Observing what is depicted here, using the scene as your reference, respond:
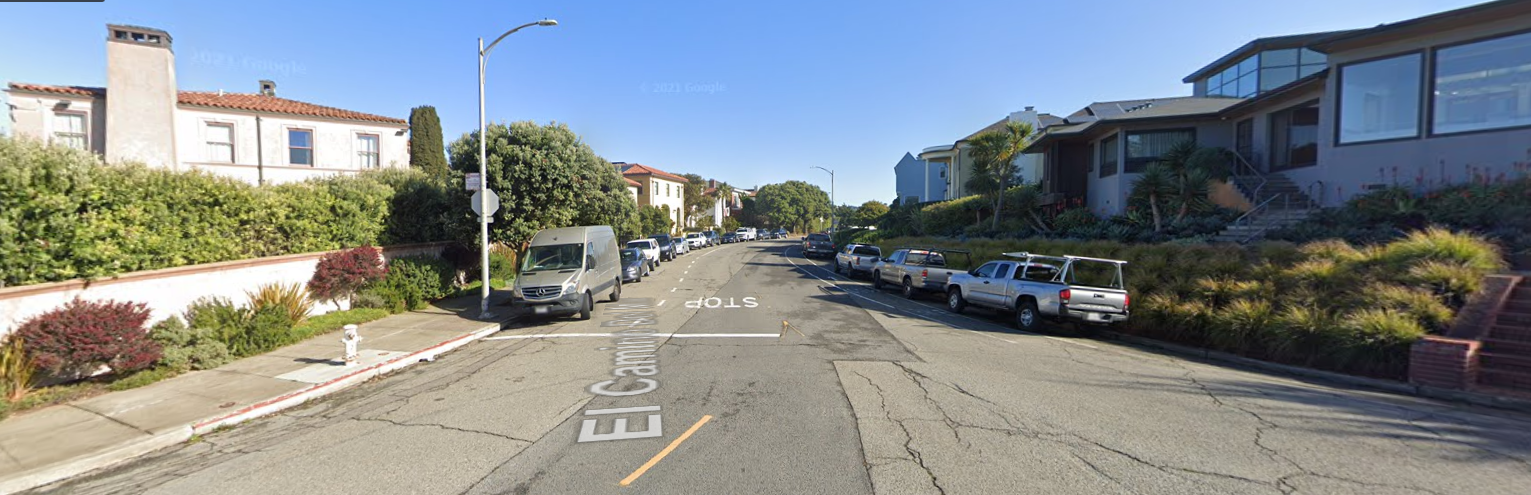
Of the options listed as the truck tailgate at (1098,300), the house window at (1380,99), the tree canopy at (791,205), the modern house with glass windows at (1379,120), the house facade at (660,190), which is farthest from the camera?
the tree canopy at (791,205)

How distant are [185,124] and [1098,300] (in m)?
29.4

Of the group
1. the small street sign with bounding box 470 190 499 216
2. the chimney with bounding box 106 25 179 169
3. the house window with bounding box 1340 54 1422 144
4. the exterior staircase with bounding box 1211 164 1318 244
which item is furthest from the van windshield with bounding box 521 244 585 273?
the house window with bounding box 1340 54 1422 144

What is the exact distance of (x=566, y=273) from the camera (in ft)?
45.0

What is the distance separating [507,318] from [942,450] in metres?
11.7

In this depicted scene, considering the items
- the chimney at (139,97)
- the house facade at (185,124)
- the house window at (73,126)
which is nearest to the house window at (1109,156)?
the house facade at (185,124)

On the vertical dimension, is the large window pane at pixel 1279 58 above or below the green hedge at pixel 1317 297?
above

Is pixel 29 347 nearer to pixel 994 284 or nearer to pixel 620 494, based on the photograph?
pixel 620 494

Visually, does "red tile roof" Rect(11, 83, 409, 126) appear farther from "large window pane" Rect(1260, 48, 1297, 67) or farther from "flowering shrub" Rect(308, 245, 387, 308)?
"large window pane" Rect(1260, 48, 1297, 67)

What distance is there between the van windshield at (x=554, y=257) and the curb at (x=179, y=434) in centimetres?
477

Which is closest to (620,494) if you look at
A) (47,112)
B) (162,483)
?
(162,483)

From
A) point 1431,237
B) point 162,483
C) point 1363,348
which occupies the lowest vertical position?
point 162,483

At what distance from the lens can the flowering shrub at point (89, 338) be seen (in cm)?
728

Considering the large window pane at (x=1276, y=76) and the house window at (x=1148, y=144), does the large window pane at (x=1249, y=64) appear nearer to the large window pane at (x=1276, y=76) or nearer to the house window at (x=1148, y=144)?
the large window pane at (x=1276, y=76)

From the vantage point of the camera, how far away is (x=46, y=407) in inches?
274
